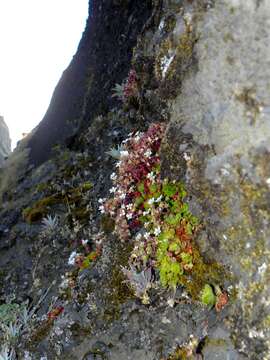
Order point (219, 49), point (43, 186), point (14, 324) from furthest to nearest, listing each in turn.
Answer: point (43, 186)
point (14, 324)
point (219, 49)

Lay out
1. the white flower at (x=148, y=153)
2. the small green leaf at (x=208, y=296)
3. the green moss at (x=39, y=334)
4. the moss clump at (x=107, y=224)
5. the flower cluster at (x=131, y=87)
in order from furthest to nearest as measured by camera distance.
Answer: the flower cluster at (x=131, y=87), the moss clump at (x=107, y=224), the white flower at (x=148, y=153), the green moss at (x=39, y=334), the small green leaf at (x=208, y=296)

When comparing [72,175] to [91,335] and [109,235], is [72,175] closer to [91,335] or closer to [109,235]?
[109,235]

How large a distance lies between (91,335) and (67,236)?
9.99 ft

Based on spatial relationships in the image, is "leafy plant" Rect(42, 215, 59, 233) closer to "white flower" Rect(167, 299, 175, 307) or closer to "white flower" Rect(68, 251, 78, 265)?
"white flower" Rect(68, 251, 78, 265)

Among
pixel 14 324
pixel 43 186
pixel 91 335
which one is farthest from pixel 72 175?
pixel 91 335

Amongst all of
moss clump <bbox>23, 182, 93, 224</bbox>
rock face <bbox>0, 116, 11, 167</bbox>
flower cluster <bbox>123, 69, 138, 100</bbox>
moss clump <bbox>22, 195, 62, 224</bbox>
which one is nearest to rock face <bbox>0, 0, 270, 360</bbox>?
flower cluster <bbox>123, 69, 138, 100</bbox>

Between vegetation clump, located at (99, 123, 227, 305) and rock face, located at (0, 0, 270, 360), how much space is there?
0.02 meters

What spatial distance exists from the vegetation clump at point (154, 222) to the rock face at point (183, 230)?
0.02 metres

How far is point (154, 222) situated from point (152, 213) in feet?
0.48

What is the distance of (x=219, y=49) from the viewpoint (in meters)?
5.64

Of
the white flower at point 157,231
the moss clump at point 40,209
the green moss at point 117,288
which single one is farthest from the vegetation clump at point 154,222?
the moss clump at point 40,209

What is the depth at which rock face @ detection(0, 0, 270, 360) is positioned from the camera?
519cm

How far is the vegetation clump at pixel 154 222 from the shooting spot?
571 cm

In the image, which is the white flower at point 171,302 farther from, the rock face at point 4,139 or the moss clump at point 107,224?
→ the rock face at point 4,139
